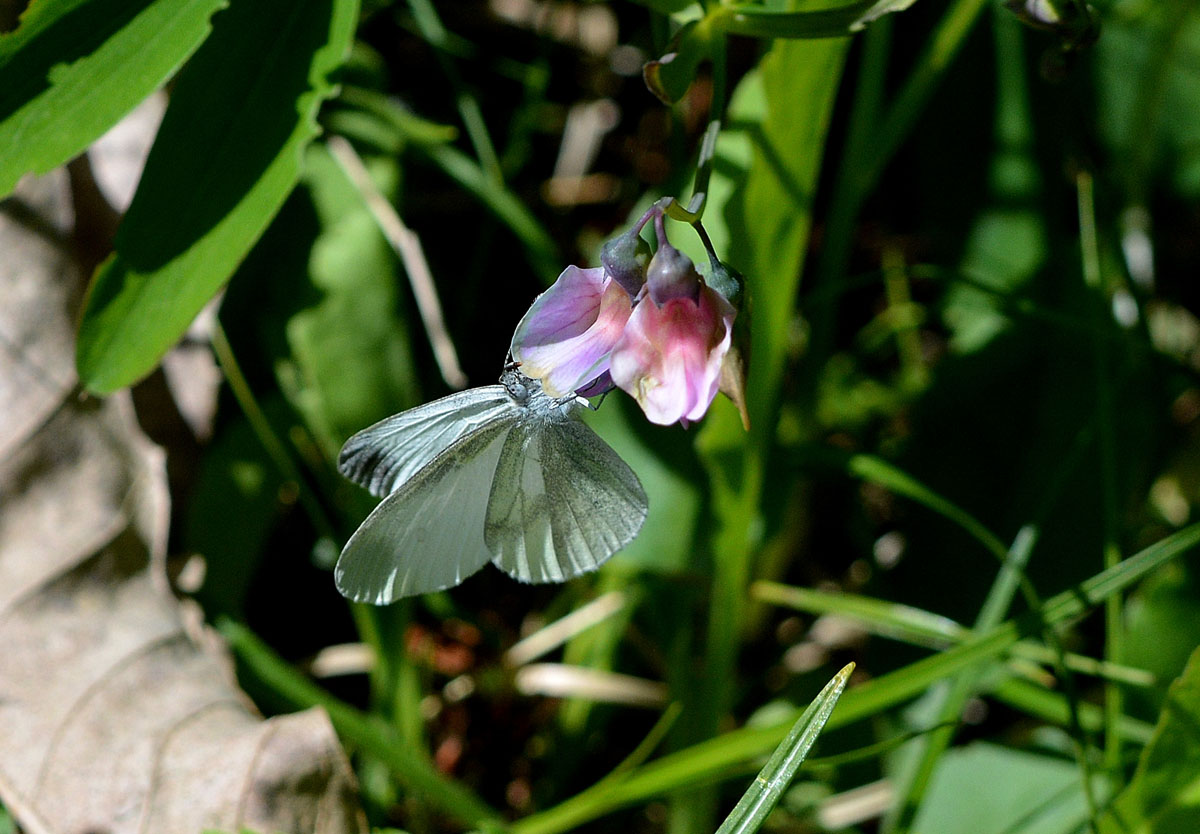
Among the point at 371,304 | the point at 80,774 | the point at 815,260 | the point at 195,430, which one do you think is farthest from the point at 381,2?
the point at 80,774

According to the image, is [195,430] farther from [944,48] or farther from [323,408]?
[944,48]

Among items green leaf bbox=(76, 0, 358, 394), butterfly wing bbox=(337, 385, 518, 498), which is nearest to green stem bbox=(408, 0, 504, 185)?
green leaf bbox=(76, 0, 358, 394)

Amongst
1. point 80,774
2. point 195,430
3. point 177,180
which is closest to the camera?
point 177,180

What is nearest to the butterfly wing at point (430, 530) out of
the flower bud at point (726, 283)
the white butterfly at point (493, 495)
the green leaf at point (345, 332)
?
the white butterfly at point (493, 495)

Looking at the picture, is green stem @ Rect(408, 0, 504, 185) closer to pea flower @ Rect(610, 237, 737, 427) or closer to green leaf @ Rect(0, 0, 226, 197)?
green leaf @ Rect(0, 0, 226, 197)

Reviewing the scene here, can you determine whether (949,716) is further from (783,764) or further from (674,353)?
(674,353)

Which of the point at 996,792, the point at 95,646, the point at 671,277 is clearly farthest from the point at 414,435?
the point at 996,792
